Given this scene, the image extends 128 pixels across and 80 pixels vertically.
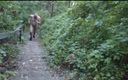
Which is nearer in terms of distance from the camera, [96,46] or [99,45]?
[99,45]

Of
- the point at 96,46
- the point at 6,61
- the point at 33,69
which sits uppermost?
the point at 96,46

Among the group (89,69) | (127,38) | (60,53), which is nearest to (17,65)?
(60,53)

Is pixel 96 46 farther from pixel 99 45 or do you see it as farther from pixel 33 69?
pixel 33 69

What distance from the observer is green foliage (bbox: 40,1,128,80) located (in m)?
6.13

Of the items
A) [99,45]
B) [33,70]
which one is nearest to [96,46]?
[99,45]

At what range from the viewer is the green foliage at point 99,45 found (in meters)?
6.13

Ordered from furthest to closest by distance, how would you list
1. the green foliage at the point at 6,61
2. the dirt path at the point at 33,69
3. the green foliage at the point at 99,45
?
1. the dirt path at the point at 33,69
2. the green foliage at the point at 6,61
3. the green foliage at the point at 99,45

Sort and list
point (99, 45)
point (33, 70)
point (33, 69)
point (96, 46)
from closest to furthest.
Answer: point (99, 45) < point (96, 46) < point (33, 70) < point (33, 69)

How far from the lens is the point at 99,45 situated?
745 centimetres

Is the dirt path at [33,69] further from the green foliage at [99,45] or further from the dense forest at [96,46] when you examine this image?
the green foliage at [99,45]

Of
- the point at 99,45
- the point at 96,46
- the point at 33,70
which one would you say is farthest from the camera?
the point at 33,70

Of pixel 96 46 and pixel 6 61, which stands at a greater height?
pixel 96 46

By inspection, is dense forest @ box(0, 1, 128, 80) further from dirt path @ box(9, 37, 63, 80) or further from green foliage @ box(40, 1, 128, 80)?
dirt path @ box(9, 37, 63, 80)

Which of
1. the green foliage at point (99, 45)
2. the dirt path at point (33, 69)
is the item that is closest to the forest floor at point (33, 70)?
the dirt path at point (33, 69)
